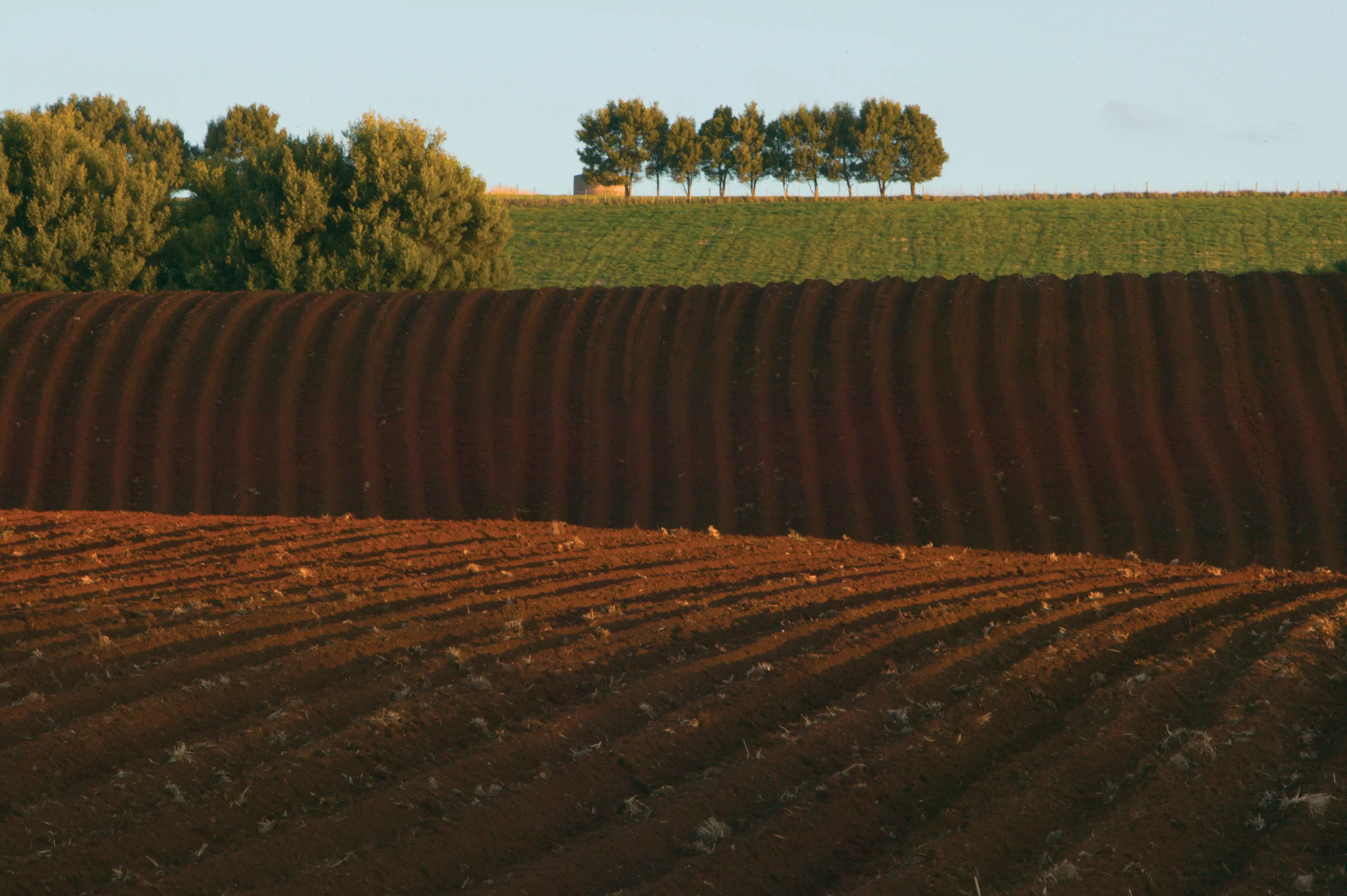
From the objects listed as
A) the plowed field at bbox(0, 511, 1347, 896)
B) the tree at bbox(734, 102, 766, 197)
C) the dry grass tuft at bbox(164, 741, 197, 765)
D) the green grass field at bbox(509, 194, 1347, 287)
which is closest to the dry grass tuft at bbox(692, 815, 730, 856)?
the plowed field at bbox(0, 511, 1347, 896)

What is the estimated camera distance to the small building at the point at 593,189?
5822 cm

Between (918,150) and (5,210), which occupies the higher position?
(918,150)

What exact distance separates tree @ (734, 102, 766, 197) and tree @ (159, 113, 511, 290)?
3505 cm

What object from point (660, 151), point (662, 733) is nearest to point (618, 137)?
point (660, 151)

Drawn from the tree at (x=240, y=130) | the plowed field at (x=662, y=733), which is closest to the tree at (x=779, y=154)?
the tree at (x=240, y=130)

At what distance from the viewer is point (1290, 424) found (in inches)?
386

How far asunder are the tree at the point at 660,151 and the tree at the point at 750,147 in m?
3.42

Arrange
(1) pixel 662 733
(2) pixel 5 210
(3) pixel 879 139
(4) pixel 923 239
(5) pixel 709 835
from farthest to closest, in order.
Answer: (3) pixel 879 139
(4) pixel 923 239
(2) pixel 5 210
(1) pixel 662 733
(5) pixel 709 835

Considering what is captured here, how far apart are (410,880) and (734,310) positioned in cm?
918

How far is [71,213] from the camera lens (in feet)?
69.8

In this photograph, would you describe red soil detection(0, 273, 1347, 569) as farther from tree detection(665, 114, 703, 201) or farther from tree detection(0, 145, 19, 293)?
tree detection(665, 114, 703, 201)

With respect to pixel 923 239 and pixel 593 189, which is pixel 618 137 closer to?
pixel 593 189

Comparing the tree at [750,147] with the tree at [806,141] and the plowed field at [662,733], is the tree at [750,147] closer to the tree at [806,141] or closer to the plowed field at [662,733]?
the tree at [806,141]

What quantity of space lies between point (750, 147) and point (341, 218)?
123ft
